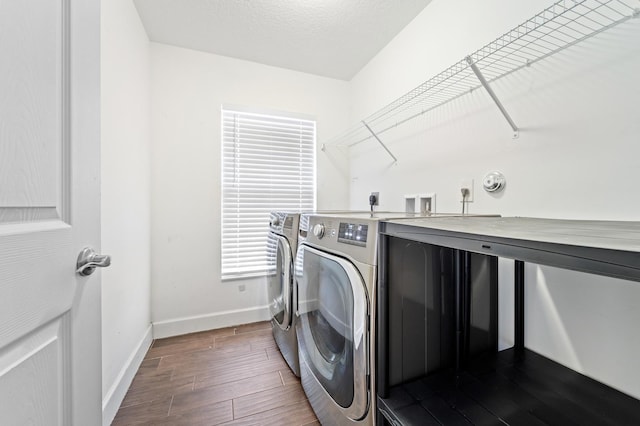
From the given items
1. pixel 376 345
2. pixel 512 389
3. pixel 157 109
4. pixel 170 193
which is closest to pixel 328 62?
pixel 157 109

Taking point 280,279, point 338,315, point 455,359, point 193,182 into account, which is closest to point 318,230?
point 338,315

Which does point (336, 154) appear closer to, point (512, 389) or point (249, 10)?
point (249, 10)

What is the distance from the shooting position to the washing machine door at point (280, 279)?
5.25 ft

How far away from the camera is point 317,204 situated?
2730 mm

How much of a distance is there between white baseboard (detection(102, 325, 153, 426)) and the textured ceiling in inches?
95.1

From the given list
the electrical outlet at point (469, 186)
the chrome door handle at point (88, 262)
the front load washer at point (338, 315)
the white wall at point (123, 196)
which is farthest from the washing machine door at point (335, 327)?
the white wall at point (123, 196)

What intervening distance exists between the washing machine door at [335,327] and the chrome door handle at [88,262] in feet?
2.56

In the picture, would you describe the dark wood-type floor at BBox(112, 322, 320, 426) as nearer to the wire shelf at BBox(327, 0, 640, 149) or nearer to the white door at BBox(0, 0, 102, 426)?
the white door at BBox(0, 0, 102, 426)

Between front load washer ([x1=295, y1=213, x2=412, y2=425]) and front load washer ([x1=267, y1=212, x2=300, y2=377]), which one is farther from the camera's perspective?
front load washer ([x1=267, y1=212, x2=300, y2=377])

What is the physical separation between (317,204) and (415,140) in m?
1.23

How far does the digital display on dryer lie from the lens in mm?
959

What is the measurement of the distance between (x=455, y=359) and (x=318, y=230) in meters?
0.84

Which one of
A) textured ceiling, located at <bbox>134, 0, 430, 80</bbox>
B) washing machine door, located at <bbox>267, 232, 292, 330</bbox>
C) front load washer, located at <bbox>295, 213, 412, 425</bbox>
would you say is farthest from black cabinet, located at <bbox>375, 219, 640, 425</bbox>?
textured ceiling, located at <bbox>134, 0, 430, 80</bbox>

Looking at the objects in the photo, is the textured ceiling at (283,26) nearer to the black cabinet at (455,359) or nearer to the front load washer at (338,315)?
the front load washer at (338,315)
